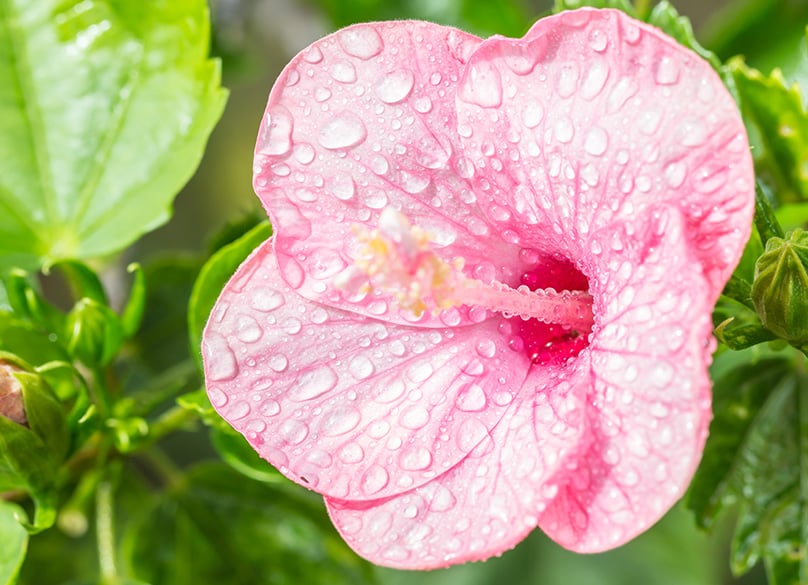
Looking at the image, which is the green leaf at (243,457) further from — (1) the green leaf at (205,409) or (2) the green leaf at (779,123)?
(2) the green leaf at (779,123)

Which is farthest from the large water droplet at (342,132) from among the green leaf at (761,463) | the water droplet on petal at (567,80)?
the green leaf at (761,463)

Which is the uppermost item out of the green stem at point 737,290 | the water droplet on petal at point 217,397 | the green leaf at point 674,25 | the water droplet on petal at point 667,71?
the water droplet on petal at point 667,71

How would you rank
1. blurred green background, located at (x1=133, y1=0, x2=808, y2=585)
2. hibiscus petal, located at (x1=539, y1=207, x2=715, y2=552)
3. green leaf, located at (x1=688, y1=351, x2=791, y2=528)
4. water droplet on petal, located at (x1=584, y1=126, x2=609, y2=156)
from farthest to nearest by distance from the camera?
blurred green background, located at (x1=133, y1=0, x2=808, y2=585) → green leaf, located at (x1=688, y1=351, x2=791, y2=528) → water droplet on petal, located at (x1=584, y1=126, x2=609, y2=156) → hibiscus petal, located at (x1=539, y1=207, x2=715, y2=552)

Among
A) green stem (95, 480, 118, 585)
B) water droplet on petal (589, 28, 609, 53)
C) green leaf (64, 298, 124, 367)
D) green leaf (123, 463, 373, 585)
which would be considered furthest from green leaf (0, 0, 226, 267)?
water droplet on petal (589, 28, 609, 53)

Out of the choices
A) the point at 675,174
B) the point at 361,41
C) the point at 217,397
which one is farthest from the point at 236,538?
the point at 675,174

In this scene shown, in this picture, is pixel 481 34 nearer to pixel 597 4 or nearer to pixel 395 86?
pixel 597 4

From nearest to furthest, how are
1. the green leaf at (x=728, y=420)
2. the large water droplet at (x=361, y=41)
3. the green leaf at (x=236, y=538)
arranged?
1. the large water droplet at (x=361, y=41)
2. the green leaf at (x=728, y=420)
3. the green leaf at (x=236, y=538)

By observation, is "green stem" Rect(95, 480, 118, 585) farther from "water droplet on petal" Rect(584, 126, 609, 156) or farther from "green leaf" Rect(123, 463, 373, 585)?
"water droplet on petal" Rect(584, 126, 609, 156)
